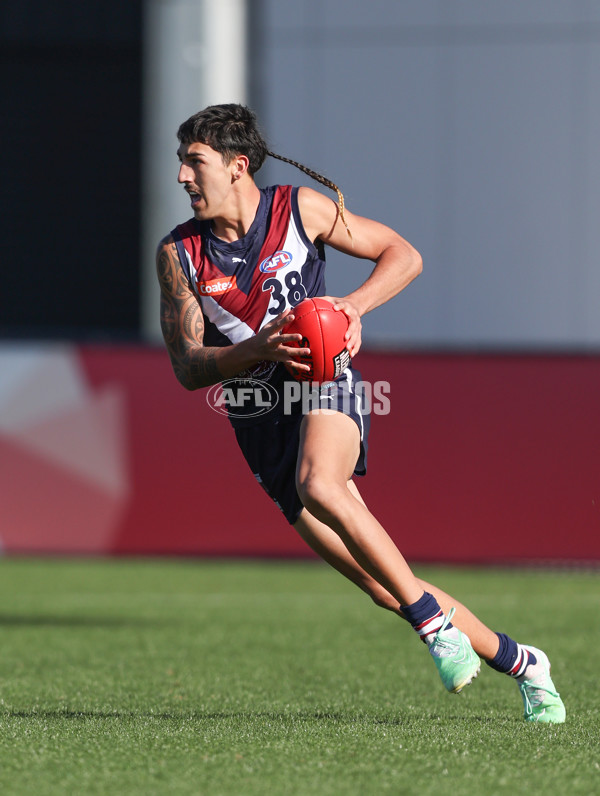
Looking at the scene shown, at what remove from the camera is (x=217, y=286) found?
186 inches

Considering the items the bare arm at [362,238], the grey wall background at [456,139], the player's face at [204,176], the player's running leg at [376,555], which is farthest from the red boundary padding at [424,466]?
the grey wall background at [456,139]

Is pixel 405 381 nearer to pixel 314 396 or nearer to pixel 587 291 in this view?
pixel 314 396

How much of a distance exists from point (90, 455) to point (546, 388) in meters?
3.63

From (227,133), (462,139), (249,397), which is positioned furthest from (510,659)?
(462,139)

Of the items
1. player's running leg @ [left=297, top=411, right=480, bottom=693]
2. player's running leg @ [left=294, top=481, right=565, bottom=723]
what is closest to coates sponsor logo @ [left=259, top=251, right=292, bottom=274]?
player's running leg @ [left=297, top=411, right=480, bottom=693]

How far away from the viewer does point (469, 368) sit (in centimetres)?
970

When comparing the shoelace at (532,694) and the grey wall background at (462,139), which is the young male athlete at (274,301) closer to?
the shoelace at (532,694)

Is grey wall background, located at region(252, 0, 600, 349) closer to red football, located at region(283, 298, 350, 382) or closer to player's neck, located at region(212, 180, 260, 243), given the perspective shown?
player's neck, located at region(212, 180, 260, 243)

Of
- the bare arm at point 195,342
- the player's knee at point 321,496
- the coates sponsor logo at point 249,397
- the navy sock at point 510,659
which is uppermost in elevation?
the bare arm at point 195,342

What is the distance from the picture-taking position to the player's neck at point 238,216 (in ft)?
15.7

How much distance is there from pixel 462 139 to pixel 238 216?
45.0 ft

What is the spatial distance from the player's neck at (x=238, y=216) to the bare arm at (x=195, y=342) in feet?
0.66

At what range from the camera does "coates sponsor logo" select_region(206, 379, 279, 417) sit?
15.6ft

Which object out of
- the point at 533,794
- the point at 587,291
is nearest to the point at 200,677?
the point at 533,794
